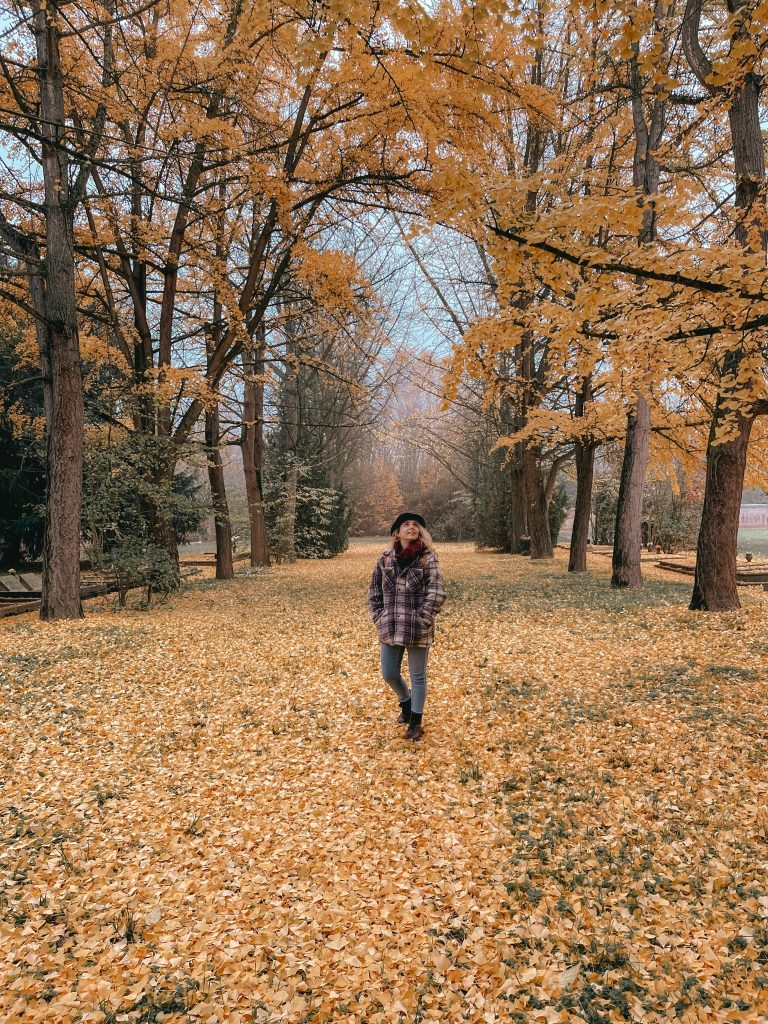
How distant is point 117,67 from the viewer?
9.65m

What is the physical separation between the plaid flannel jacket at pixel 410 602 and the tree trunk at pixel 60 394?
241 inches

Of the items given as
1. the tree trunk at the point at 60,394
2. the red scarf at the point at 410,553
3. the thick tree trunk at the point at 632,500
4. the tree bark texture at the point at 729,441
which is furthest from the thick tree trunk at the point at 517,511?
the red scarf at the point at 410,553

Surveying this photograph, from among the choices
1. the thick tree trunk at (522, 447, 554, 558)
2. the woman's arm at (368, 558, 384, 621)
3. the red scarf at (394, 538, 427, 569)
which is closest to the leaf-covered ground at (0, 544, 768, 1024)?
the woman's arm at (368, 558, 384, 621)

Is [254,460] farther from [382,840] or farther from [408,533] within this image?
[382,840]

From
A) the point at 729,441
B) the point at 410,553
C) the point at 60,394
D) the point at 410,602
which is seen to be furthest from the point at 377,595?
the point at 60,394

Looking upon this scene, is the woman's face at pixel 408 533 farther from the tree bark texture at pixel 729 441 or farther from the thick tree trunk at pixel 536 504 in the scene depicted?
the thick tree trunk at pixel 536 504

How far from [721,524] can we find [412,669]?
19.6ft

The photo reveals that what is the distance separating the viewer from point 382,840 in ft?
10.5

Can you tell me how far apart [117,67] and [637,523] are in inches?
504

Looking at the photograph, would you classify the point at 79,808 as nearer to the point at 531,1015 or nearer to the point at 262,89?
the point at 531,1015

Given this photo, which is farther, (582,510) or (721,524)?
(582,510)

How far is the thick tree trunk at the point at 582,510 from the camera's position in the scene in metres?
14.5

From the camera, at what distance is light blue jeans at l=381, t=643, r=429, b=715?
4.38m

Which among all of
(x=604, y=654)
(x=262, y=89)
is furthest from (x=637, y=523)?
(x=262, y=89)
